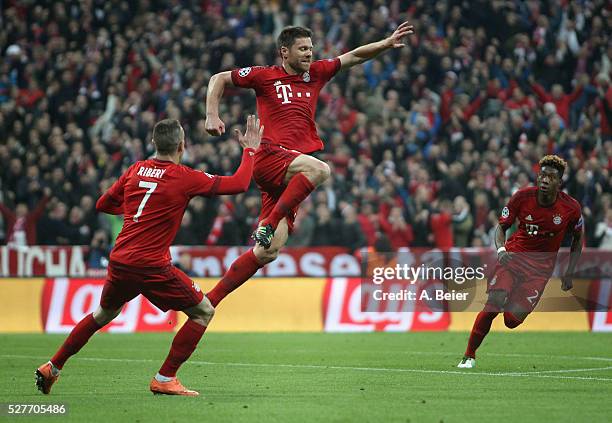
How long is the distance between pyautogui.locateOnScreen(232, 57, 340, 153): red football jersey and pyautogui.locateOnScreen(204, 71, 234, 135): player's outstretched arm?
138mm

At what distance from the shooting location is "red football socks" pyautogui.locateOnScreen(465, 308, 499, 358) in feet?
40.2

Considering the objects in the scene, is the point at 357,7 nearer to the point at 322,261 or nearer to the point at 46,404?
the point at 322,261

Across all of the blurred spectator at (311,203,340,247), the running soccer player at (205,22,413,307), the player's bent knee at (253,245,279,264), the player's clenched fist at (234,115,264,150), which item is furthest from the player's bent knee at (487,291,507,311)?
the blurred spectator at (311,203,340,247)

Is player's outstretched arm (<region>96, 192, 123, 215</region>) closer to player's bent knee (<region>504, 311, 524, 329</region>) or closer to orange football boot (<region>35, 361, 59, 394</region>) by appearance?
orange football boot (<region>35, 361, 59, 394</region>)

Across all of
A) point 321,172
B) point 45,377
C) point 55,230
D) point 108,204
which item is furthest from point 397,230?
point 45,377

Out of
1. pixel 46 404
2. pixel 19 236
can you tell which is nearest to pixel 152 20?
pixel 19 236

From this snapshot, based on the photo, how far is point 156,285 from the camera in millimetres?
9172

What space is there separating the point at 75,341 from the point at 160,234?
1.12 m

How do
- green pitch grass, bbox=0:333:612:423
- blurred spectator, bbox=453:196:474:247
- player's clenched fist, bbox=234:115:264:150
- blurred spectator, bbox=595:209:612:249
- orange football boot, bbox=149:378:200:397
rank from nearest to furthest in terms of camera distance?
1. green pitch grass, bbox=0:333:612:423
2. orange football boot, bbox=149:378:200:397
3. player's clenched fist, bbox=234:115:264:150
4. blurred spectator, bbox=595:209:612:249
5. blurred spectator, bbox=453:196:474:247

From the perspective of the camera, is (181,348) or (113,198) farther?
(113,198)

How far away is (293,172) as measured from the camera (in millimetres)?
10609

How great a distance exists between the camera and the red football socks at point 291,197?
10.5 m

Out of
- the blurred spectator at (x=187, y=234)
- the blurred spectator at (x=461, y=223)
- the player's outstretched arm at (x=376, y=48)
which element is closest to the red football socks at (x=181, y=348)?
the player's outstretched arm at (x=376, y=48)

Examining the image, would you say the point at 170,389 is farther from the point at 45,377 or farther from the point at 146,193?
the point at 146,193
